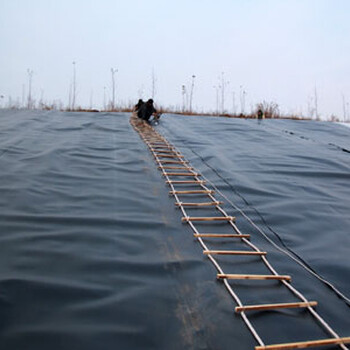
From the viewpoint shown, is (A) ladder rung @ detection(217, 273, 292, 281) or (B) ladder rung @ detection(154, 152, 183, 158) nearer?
(A) ladder rung @ detection(217, 273, 292, 281)

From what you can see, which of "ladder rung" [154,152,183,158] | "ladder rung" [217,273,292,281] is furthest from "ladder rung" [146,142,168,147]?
"ladder rung" [217,273,292,281]

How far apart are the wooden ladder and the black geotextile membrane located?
3 centimetres

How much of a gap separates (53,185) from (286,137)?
363 centimetres

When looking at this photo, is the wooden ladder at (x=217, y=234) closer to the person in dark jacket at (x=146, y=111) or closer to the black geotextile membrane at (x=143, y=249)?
the black geotextile membrane at (x=143, y=249)

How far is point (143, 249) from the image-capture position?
5.24ft

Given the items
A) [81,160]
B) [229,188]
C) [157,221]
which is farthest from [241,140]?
[157,221]

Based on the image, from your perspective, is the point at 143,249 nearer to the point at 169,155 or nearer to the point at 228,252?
the point at 228,252

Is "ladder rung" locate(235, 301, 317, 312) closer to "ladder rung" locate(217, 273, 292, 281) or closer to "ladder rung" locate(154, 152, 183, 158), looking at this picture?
"ladder rung" locate(217, 273, 292, 281)

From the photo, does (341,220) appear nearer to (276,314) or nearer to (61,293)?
(276,314)

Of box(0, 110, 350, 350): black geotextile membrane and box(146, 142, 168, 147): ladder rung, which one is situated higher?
box(146, 142, 168, 147): ladder rung

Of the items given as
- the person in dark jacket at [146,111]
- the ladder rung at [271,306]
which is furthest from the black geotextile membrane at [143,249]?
the person in dark jacket at [146,111]

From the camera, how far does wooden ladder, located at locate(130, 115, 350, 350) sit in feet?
3.60

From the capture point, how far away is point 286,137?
4.76 metres

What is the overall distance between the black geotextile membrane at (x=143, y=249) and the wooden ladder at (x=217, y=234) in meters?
0.03
